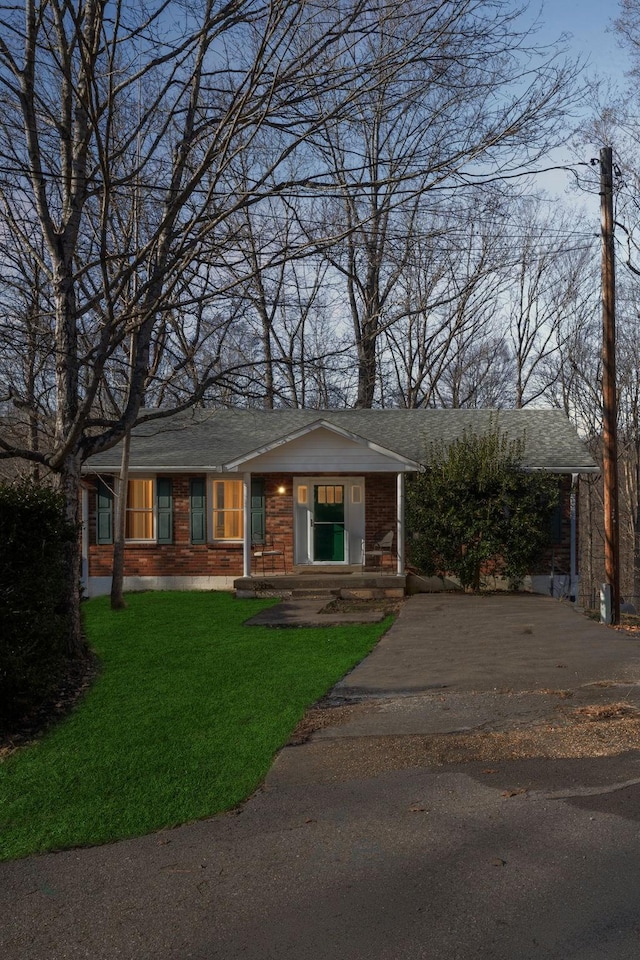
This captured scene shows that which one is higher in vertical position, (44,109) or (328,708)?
(44,109)

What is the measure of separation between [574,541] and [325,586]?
5.66 meters

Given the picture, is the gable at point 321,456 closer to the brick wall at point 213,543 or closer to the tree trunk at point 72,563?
the brick wall at point 213,543

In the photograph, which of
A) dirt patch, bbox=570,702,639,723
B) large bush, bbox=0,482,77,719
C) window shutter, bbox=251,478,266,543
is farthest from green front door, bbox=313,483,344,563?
dirt patch, bbox=570,702,639,723

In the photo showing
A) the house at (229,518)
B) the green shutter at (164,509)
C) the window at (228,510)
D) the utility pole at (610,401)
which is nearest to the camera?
the utility pole at (610,401)

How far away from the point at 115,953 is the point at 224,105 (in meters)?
9.22

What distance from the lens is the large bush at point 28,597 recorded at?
23.6 feet

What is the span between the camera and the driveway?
12.1 feet

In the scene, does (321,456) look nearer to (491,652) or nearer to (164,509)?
(164,509)

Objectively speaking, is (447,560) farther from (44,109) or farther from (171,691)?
(44,109)

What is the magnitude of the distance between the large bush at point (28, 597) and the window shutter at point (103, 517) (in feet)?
35.2

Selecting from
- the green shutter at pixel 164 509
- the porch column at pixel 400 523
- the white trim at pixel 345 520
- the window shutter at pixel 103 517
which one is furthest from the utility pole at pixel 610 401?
the window shutter at pixel 103 517

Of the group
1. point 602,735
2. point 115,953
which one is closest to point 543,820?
point 602,735

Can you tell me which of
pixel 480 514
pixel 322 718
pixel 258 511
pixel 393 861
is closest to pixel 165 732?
pixel 322 718

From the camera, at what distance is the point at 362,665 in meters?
9.96
